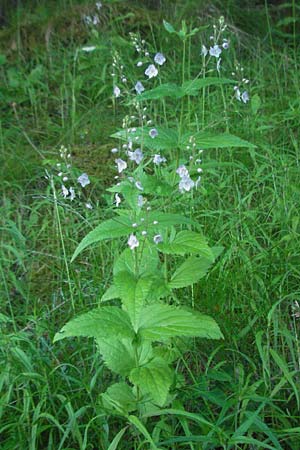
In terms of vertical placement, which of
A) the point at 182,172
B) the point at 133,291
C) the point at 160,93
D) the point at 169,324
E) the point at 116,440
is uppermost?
the point at 160,93

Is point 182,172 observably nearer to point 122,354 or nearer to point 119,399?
point 122,354

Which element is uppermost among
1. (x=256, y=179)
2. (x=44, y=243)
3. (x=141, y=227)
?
(x=141, y=227)

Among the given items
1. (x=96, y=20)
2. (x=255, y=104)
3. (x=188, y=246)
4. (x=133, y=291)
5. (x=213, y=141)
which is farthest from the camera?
(x=96, y=20)

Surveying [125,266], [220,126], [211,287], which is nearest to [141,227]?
[125,266]

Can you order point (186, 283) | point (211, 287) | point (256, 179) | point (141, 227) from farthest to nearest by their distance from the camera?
1. point (256, 179)
2. point (211, 287)
3. point (186, 283)
4. point (141, 227)

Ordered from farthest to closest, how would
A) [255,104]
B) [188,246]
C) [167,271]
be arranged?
[255,104] → [167,271] → [188,246]

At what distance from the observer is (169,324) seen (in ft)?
6.21

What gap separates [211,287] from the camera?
2.51 metres

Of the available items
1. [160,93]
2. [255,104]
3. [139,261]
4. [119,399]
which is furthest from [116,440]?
[255,104]

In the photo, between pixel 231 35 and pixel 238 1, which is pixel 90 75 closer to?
pixel 231 35

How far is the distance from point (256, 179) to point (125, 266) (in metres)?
1.23

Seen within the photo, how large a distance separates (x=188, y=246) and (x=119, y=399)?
482 millimetres

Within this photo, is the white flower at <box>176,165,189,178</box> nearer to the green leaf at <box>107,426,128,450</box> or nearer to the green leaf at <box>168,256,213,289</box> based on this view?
the green leaf at <box>168,256,213,289</box>

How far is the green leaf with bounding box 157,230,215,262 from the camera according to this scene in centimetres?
192
